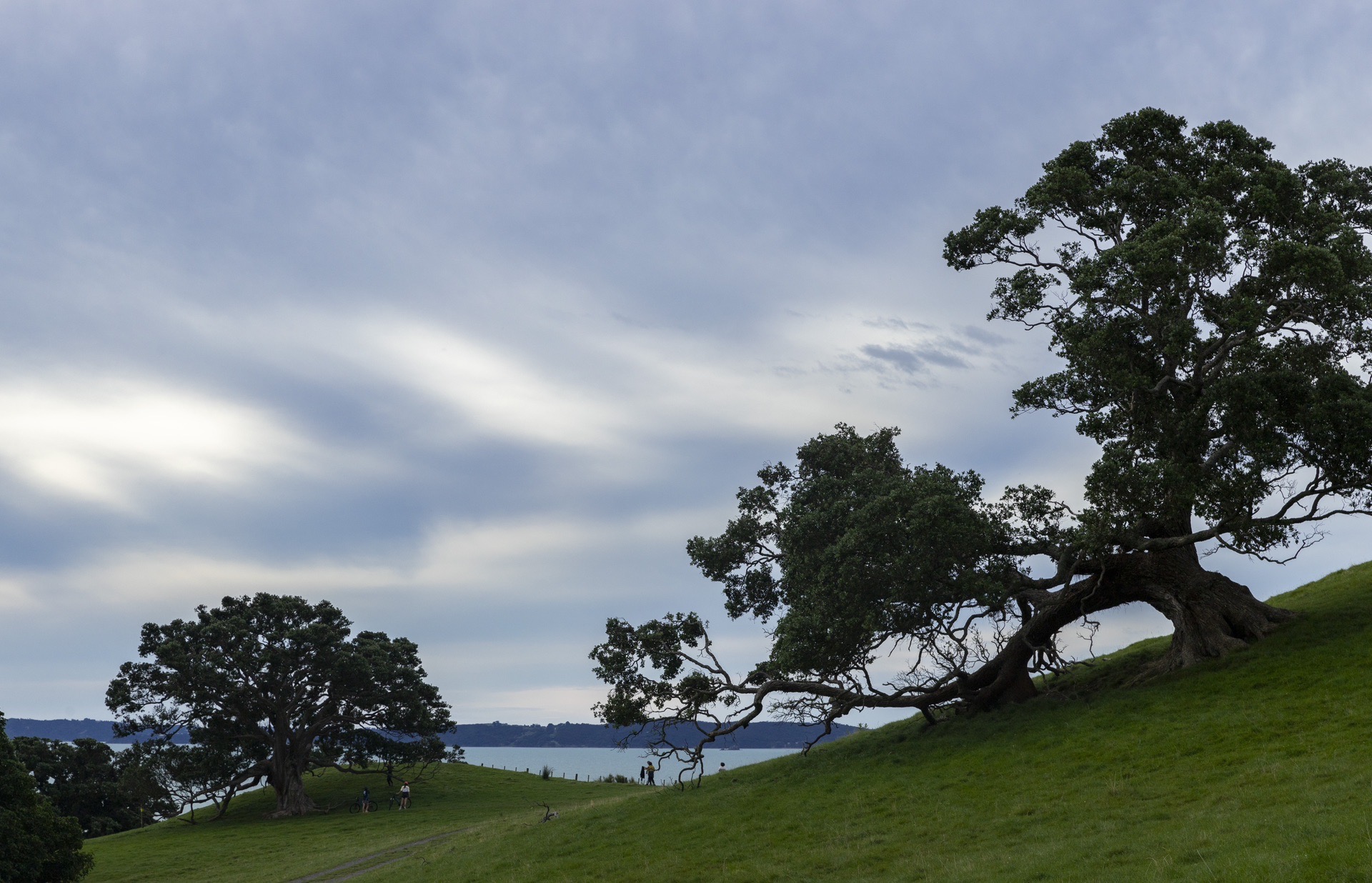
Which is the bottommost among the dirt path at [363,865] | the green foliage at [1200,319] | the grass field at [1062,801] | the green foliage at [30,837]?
the dirt path at [363,865]

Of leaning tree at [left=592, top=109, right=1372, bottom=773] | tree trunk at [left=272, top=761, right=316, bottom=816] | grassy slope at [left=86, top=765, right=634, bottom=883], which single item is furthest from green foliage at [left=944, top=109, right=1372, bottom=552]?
tree trunk at [left=272, top=761, right=316, bottom=816]

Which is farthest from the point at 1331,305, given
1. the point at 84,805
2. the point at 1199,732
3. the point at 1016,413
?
the point at 84,805

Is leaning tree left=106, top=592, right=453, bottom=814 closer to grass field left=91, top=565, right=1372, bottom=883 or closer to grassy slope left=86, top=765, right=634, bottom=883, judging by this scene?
grassy slope left=86, top=765, right=634, bottom=883

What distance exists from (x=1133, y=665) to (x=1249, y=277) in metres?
17.0

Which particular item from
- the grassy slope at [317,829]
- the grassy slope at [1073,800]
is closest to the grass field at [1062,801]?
the grassy slope at [1073,800]

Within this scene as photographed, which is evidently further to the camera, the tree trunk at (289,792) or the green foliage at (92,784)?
→ the tree trunk at (289,792)

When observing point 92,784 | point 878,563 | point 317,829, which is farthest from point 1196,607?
point 92,784

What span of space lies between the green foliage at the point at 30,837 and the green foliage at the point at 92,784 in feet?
86.4

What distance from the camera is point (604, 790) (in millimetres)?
66625

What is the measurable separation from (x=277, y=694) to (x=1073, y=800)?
63.0 metres

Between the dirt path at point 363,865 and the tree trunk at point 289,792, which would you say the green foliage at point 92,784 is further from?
the dirt path at point 363,865

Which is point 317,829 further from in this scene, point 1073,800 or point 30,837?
point 1073,800

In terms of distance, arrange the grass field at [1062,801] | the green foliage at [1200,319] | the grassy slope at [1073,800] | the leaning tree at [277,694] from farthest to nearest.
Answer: the leaning tree at [277,694]
the green foliage at [1200,319]
the grass field at [1062,801]
the grassy slope at [1073,800]

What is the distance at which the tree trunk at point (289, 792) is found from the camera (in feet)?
228
